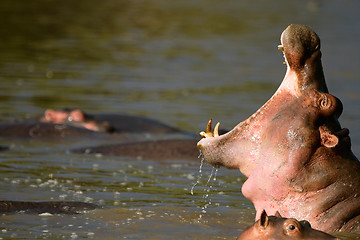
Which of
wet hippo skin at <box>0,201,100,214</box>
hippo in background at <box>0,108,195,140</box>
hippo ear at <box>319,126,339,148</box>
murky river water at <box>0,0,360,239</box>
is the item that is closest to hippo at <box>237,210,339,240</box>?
hippo ear at <box>319,126,339,148</box>

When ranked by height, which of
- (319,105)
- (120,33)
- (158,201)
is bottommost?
(158,201)

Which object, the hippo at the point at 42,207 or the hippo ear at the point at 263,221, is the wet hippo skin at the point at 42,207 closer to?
the hippo at the point at 42,207

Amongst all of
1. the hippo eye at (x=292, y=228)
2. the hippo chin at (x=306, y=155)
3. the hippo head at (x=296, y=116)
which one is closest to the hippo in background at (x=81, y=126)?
the hippo head at (x=296, y=116)

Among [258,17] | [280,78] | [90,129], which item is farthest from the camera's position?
[258,17]

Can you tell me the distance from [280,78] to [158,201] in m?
9.42

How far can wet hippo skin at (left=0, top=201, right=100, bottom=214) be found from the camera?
626 centimetres

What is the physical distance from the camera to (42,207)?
636 cm

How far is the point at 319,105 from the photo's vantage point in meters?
5.46

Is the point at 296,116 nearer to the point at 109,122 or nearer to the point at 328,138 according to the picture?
the point at 328,138

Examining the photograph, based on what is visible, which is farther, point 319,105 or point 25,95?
point 25,95

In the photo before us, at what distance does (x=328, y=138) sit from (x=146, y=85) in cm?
939

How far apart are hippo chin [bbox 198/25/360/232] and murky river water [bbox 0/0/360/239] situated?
1.80 feet

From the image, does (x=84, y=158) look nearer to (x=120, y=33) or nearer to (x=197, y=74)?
(x=197, y=74)

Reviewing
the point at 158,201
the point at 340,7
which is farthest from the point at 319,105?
the point at 340,7
